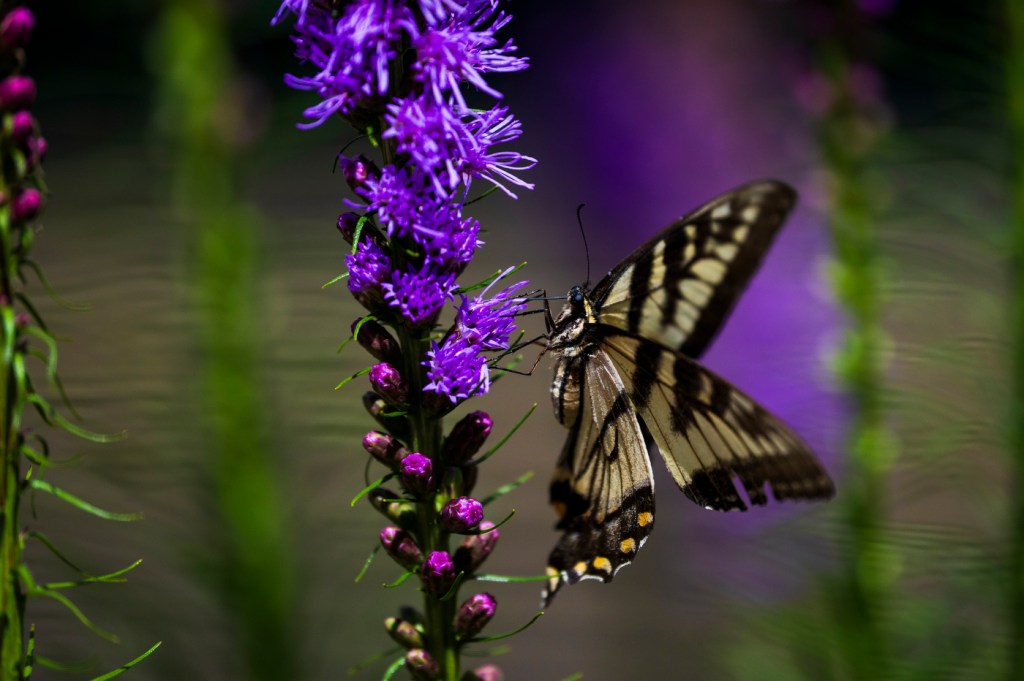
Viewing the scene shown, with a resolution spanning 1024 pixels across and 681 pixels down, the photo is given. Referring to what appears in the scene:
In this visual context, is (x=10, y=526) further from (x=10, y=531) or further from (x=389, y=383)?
(x=389, y=383)

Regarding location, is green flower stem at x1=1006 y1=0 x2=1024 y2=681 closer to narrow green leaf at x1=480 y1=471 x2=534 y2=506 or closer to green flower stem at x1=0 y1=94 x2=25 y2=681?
narrow green leaf at x1=480 y1=471 x2=534 y2=506

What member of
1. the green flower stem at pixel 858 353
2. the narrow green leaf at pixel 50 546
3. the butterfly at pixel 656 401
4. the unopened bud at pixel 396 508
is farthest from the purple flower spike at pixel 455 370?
the green flower stem at pixel 858 353

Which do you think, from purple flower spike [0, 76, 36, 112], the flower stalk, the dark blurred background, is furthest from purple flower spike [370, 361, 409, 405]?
the dark blurred background

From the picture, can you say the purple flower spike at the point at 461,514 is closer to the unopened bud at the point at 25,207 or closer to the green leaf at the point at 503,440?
the green leaf at the point at 503,440

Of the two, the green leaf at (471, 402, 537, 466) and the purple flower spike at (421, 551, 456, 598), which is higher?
the green leaf at (471, 402, 537, 466)

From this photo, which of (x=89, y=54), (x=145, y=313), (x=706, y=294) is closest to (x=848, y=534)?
(x=706, y=294)

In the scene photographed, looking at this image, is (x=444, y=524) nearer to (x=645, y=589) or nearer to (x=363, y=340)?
(x=363, y=340)

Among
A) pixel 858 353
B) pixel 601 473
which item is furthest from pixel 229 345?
pixel 858 353
